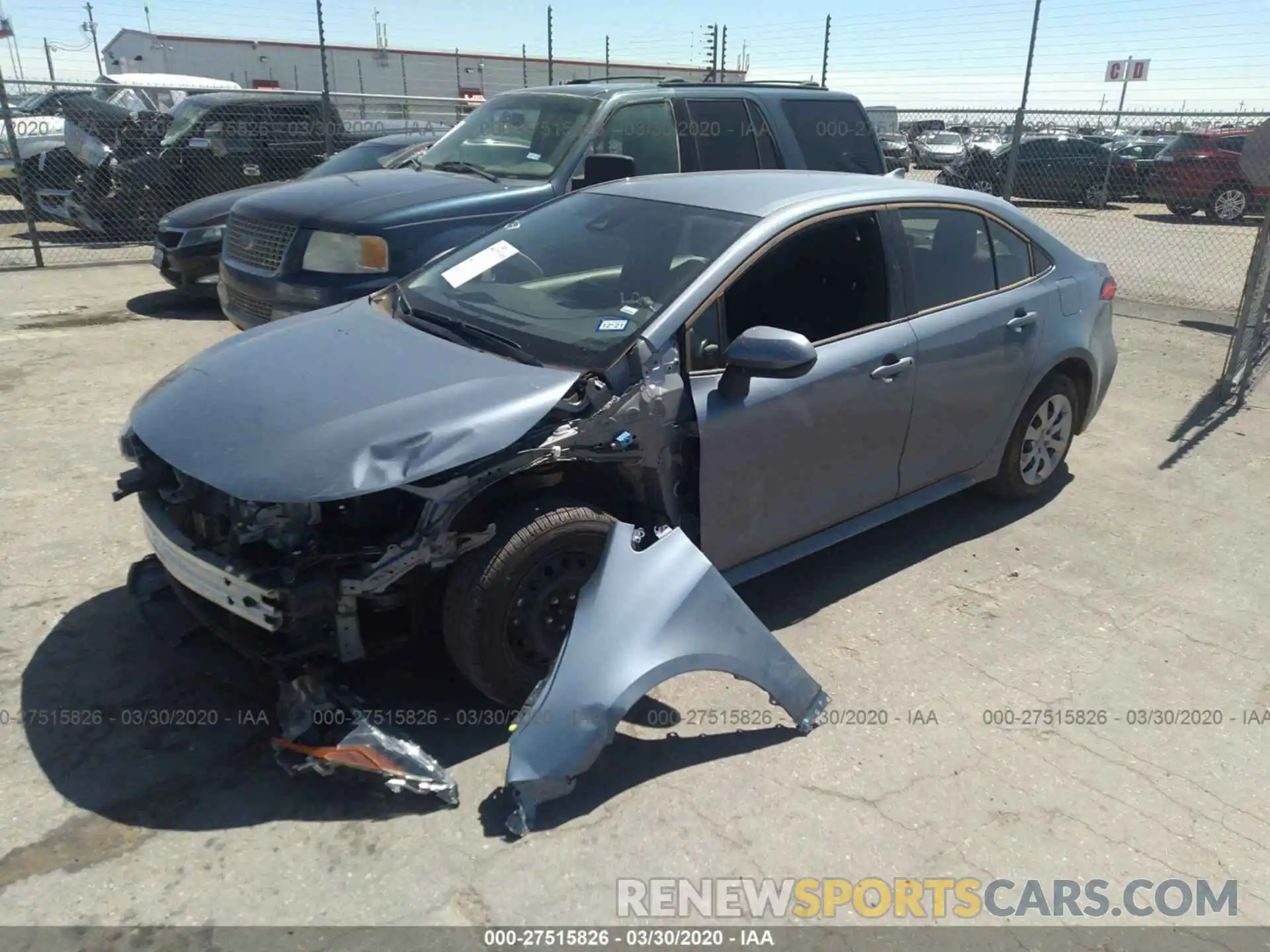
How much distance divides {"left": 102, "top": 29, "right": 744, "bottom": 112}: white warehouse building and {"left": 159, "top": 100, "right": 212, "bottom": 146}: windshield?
2551 centimetres

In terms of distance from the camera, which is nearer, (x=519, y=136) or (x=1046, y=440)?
(x=1046, y=440)

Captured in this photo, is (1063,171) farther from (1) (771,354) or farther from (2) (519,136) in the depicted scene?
(1) (771,354)

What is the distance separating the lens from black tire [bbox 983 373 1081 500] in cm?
468

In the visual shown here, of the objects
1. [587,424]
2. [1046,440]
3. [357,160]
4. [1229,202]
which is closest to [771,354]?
[587,424]

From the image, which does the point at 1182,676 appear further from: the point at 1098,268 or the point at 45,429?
the point at 45,429

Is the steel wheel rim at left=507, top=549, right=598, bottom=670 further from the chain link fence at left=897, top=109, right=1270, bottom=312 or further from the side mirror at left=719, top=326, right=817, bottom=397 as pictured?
the chain link fence at left=897, top=109, right=1270, bottom=312

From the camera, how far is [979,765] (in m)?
3.04

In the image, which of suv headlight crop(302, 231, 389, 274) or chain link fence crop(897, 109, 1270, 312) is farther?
chain link fence crop(897, 109, 1270, 312)

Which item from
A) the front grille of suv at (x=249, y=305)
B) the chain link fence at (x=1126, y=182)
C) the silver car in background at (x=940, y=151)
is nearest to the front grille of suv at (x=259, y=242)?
the front grille of suv at (x=249, y=305)

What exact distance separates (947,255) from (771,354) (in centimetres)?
154

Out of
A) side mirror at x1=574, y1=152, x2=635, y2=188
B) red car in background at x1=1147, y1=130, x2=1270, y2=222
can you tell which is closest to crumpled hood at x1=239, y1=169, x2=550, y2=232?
side mirror at x1=574, y1=152, x2=635, y2=188

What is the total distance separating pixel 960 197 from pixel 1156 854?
2928 millimetres

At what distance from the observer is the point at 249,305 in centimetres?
604

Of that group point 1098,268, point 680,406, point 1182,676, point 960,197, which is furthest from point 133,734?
point 1098,268
